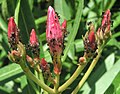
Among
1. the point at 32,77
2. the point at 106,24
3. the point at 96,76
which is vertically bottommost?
the point at 96,76

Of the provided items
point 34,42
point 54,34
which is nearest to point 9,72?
point 34,42

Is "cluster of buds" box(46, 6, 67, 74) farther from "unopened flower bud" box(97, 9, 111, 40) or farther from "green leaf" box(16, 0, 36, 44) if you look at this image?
"green leaf" box(16, 0, 36, 44)

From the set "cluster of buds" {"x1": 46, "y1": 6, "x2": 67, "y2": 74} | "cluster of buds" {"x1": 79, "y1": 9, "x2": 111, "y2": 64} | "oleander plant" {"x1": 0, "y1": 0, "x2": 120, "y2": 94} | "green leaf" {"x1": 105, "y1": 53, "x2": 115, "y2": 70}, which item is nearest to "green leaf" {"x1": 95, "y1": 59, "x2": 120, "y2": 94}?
"oleander plant" {"x1": 0, "y1": 0, "x2": 120, "y2": 94}

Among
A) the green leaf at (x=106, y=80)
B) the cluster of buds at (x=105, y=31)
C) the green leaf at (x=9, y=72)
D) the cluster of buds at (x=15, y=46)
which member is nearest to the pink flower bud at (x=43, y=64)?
the cluster of buds at (x=15, y=46)

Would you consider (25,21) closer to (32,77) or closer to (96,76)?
(96,76)

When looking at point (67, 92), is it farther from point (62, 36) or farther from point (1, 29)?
point (62, 36)

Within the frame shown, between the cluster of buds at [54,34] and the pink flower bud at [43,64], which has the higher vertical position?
the cluster of buds at [54,34]

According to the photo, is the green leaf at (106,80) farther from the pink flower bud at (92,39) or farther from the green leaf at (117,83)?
the pink flower bud at (92,39)
